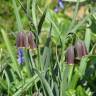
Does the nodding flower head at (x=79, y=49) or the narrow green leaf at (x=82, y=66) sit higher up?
the nodding flower head at (x=79, y=49)

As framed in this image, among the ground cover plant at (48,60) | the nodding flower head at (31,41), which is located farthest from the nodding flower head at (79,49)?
the nodding flower head at (31,41)

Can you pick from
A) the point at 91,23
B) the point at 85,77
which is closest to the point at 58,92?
the point at 85,77

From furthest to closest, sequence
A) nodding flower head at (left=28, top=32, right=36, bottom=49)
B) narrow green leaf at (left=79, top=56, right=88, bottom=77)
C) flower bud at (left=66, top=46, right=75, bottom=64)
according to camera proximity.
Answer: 1. narrow green leaf at (left=79, top=56, right=88, bottom=77)
2. nodding flower head at (left=28, top=32, right=36, bottom=49)
3. flower bud at (left=66, top=46, right=75, bottom=64)

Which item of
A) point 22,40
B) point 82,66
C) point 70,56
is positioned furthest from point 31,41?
point 82,66

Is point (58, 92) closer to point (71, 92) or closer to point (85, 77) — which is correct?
point (71, 92)

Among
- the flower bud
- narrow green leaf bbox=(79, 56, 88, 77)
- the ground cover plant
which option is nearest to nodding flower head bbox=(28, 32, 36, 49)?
the ground cover plant

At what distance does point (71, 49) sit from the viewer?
7.39ft

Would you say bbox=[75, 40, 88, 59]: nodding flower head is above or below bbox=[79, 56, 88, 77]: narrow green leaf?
above

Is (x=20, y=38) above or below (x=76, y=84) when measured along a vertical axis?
above

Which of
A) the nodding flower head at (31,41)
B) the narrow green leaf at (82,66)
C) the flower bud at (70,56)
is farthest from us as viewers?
the narrow green leaf at (82,66)

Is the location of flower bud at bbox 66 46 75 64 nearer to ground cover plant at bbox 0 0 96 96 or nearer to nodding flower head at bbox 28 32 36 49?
ground cover plant at bbox 0 0 96 96

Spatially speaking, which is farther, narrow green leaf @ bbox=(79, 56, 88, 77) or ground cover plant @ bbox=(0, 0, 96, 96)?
narrow green leaf @ bbox=(79, 56, 88, 77)

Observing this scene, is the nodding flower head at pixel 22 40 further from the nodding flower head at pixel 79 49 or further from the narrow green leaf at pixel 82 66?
the narrow green leaf at pixel 82 66

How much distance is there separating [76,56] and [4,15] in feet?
10.4
